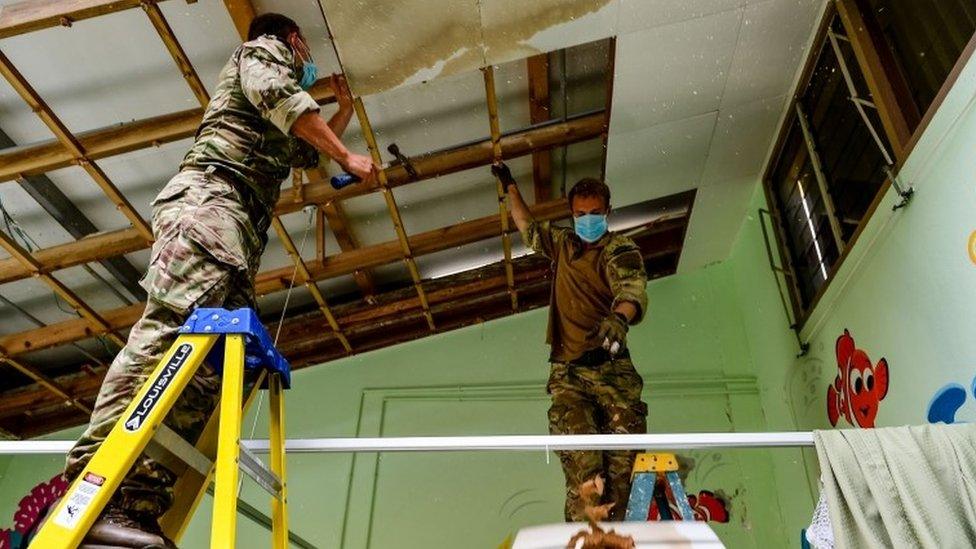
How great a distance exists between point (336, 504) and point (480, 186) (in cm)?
228

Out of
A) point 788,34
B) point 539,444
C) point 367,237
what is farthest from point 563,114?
point 539,444

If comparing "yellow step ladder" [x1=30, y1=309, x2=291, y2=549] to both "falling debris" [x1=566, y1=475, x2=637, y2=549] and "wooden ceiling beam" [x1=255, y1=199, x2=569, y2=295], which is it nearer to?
"falling debris" [x1=566, y1=475, x2=637, y2=549]

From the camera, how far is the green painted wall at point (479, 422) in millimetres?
4328

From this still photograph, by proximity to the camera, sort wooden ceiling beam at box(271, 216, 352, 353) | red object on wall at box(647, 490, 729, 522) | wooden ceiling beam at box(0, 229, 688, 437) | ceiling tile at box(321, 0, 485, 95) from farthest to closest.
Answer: wooden ceiling beam at box(0, 229, 688, 437) < red object on wall at box(647, 490, 729, 522) < wooden ceiling beam at box(271, 216, 352, 353) < ceiling tile at box(321, 0, 485, 95)

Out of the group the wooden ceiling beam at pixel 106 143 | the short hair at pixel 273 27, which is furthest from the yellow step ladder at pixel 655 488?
the wooden ceiling beam at pixel 106 143

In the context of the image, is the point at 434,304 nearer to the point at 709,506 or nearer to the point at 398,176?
the point at 398,176

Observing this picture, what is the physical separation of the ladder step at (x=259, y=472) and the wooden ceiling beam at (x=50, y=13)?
7.11ft

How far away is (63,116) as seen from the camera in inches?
134

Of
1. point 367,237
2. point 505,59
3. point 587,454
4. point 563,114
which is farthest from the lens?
point 367,237

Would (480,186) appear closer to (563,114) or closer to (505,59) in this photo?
(563,114)

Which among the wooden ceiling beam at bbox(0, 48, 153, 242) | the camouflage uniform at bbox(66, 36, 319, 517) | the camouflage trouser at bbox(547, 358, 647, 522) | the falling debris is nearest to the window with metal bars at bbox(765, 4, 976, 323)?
the camouflage trouser at bbox(547, 358, 647, 522)

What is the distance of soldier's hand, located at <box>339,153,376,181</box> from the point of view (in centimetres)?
181

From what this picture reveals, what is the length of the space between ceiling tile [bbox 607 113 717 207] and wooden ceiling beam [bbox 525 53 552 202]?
0.44m

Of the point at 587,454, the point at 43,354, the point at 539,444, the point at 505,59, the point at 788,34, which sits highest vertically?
the point at 788,34
